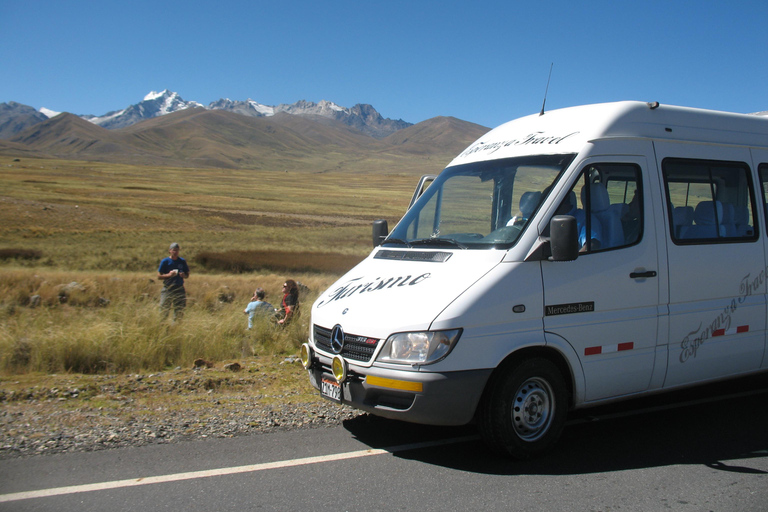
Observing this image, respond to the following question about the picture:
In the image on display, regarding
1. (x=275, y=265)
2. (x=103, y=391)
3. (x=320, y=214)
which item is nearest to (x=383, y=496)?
(x=103, y=391)

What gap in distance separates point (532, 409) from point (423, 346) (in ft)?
3.58

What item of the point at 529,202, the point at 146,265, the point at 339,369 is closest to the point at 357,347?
the point at 339,369

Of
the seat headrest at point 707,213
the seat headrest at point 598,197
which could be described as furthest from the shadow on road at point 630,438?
the seat headrest at point 598,197

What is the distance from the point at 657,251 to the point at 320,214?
53.5 metres

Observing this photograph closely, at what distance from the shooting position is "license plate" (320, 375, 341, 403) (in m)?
4.86

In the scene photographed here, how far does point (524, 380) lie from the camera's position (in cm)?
465

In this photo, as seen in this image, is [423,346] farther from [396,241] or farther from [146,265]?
[146,265]

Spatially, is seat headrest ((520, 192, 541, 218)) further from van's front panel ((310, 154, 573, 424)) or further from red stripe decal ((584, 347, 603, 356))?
red stripe decal ((584, 347, 603, 356))

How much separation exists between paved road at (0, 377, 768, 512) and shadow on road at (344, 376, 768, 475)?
2 cm

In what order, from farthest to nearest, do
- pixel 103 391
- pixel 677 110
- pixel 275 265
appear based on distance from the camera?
pixel 275 265 < pixel 103 391 < pixel 677 110

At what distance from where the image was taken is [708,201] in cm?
588

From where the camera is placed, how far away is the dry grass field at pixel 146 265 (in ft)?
26.9

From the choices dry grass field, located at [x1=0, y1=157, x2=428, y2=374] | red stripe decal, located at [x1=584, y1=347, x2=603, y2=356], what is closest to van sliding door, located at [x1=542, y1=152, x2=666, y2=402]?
red stripe decal, located at [x1=584, y1=347, x2=603, y2=356]

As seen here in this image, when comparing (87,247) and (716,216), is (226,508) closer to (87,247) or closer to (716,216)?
(716,216)
